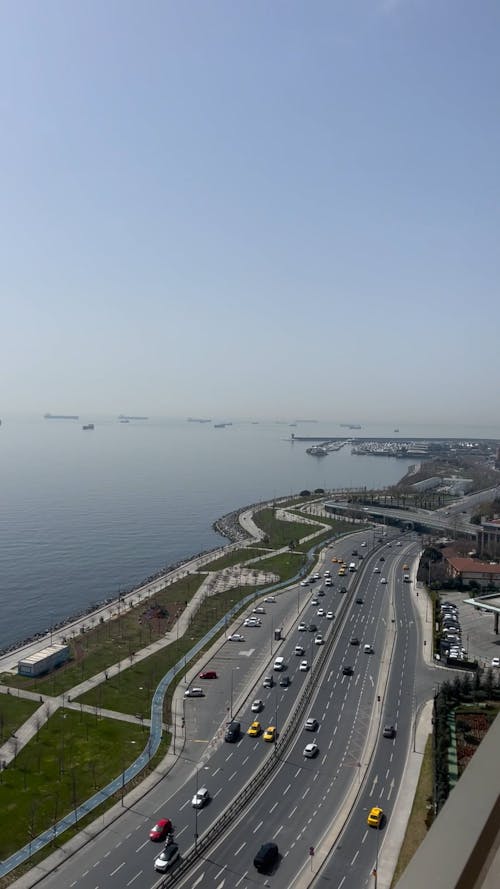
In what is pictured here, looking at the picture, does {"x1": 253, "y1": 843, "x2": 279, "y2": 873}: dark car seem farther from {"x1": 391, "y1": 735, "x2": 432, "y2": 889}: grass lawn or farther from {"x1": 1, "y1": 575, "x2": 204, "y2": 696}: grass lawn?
{"x1": 1, "y1": 575, "x2": 204, "y2": 696}: grass lawn

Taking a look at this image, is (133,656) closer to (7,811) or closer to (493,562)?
(7,811)

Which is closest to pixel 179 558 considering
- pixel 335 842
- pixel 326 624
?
pixel 326 624

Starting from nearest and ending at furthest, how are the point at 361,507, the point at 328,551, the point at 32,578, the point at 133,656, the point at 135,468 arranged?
the point at 133,656
the point at 32,578
the point at 328,551
the point at 361,507
the point at 135,468

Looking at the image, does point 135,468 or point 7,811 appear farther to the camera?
point 135,468

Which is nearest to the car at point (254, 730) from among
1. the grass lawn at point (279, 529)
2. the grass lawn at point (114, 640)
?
the grass lawn at point (114, 640)

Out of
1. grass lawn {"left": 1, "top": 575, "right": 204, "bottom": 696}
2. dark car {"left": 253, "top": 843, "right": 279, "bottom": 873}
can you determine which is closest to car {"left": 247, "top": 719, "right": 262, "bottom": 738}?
dark car {"left": 253, "top": 843, "right": 279, "bottom": 873}

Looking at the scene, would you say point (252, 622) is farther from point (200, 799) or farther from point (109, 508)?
point (109, 508)
